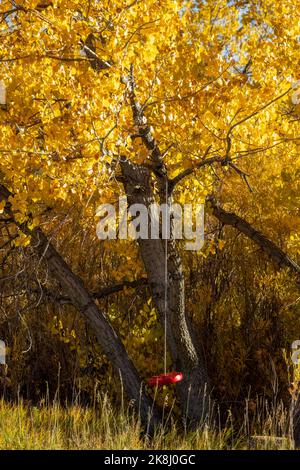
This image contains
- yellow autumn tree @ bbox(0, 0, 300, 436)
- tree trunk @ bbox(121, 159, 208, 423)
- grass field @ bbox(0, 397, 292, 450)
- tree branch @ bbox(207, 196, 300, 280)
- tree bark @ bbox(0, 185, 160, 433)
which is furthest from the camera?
tree branch @ bbox(207, 196, 300, 280)

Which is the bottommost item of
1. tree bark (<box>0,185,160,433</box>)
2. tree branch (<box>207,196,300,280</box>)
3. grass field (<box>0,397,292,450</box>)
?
grass field (<box>0,397,292,450</box>)

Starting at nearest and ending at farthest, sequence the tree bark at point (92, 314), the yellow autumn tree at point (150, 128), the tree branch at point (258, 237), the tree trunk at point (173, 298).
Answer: the yellow autumn tree at point (150, 128), the tree trunk at point (173, 298), the tree bark at point (92, 314), the tree branch at point (258, 237)

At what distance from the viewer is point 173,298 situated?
859cm

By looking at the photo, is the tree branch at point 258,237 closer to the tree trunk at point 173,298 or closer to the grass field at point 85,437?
the tree trunk at point 173,298

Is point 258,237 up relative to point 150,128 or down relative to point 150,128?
down

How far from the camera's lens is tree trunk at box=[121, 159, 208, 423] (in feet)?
27.5

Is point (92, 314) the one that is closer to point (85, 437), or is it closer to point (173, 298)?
point (173, 298)

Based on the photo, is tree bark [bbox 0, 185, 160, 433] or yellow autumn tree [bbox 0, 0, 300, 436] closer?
yellow autumn tree [bbox 0, 0, 300, 436]

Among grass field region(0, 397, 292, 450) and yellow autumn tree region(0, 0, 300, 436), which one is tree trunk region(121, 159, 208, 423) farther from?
grass field region(0, 397, 292, 450)

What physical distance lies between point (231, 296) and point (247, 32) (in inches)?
137

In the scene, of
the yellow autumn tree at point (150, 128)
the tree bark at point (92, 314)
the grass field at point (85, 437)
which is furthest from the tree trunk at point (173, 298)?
the grass field at point (85, 437)

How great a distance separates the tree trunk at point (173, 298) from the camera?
8.39 m

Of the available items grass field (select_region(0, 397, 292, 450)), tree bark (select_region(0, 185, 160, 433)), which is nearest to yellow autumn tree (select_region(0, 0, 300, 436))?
tree bark (select_region(0, 185, 160, 433))

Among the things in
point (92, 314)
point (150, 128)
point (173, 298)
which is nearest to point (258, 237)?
point (173, 298)
